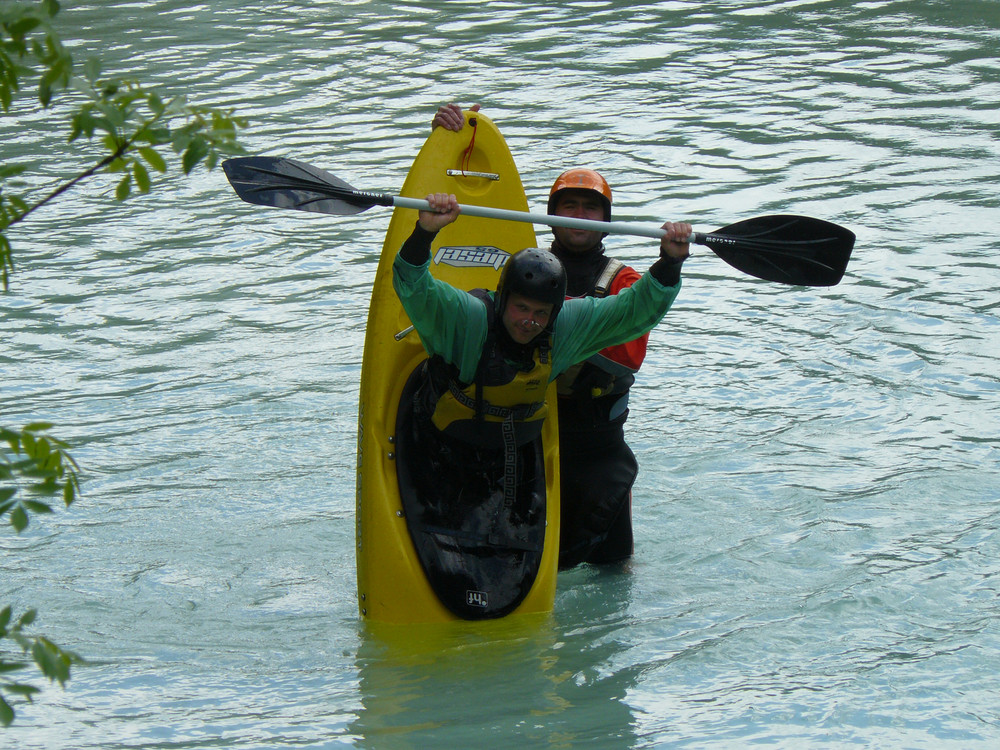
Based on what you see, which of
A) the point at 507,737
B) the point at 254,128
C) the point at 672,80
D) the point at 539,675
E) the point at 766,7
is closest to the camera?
the point at 507,737

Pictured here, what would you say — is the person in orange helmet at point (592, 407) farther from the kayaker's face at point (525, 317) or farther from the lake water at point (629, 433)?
the kayaker's face at point (525, 317)

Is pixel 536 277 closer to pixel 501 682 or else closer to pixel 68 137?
pixel 501 682

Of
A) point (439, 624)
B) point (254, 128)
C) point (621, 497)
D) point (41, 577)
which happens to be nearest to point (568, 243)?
point (621, 497)

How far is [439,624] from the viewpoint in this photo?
13.8ft

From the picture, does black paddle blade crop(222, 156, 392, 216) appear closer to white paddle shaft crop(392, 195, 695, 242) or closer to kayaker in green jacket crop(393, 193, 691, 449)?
white paddle shaft crop(392, 195, 695, 242)

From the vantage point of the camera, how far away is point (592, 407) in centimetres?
448

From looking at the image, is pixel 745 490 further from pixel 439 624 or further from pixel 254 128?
pixel 254 128

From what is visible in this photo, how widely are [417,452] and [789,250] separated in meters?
1.50

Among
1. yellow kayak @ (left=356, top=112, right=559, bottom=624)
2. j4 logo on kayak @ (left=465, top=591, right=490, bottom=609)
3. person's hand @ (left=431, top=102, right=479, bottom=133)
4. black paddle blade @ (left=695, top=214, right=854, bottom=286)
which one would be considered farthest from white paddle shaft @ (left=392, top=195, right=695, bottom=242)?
j4 logo on kayak @ (left=465, top=591, right=490, bottom=609)

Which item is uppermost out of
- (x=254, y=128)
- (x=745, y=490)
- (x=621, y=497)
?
(x=254, y=128)

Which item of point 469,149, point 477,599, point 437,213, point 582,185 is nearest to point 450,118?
point 469,149

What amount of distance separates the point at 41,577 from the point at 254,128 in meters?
6.64

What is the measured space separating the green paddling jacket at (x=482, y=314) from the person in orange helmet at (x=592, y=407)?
0.60 ft

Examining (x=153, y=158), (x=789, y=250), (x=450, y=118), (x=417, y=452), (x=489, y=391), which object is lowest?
(x=417, y=452)
